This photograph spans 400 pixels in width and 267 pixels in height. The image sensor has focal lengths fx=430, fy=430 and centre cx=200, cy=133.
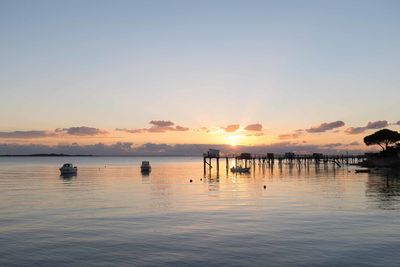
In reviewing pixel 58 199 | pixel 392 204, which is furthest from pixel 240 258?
pixel 58 199

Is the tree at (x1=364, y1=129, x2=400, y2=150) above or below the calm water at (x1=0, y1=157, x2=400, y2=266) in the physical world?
above

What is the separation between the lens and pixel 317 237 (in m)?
32.0

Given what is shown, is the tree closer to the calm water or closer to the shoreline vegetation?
the shoreline vegetation

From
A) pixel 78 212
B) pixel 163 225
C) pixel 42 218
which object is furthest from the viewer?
pixel 78 212

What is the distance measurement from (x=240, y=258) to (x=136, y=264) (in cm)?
624

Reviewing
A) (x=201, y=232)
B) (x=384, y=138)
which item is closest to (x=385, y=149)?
(x=384, y=138)

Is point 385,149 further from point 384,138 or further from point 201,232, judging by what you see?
point 201,232

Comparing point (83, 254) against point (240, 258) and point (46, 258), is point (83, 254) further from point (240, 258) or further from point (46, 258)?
point (240, 258)

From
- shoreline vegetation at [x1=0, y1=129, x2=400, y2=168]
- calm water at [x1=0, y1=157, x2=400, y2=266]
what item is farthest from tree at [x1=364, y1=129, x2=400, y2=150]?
calm water at [x1=0, y1=157, x2=400, y2=266]

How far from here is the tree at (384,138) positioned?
13975 centimetres

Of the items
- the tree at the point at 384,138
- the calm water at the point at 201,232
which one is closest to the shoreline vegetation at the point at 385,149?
the tree at the point at 384,138

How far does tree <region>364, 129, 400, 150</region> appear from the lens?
5502 inches

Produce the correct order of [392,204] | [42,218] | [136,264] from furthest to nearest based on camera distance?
[392,204], [42,218], [136,264]

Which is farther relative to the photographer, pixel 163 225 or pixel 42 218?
pixel 42 218
